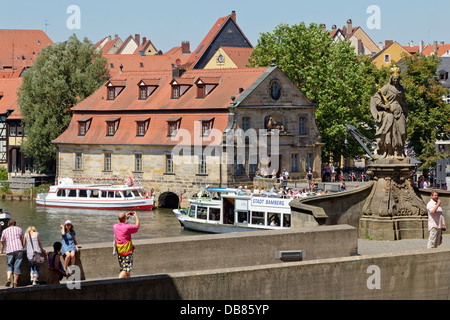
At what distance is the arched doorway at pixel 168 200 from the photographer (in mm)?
67938

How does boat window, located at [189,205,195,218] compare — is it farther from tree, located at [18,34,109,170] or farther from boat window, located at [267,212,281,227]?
Answer: tree, located at [18,34,109,170]

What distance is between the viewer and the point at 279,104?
6644 cm

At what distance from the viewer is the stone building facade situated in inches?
2547

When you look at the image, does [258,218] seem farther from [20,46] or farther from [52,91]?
[20,46]

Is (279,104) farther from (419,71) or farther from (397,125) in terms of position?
(397,125)

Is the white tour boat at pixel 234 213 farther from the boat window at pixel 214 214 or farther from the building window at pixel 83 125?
the building window at pixel 83 125

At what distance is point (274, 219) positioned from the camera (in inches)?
1987

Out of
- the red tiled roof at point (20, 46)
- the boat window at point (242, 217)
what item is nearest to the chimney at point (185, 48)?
the red tiled roof at point (20, 46)

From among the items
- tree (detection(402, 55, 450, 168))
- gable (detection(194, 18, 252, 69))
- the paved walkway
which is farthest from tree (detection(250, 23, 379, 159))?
the paved walkway

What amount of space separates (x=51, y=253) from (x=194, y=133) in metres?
48.6

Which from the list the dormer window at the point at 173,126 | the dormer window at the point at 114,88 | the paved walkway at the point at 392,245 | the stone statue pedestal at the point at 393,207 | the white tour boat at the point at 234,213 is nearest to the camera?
the paved walkway at the point at 392,245

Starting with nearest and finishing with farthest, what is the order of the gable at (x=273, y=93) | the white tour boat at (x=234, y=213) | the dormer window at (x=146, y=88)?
the white tour boat at (x=234, y=213), the gable at (x=273, y=93), the dormer window at (x=146, y=88)

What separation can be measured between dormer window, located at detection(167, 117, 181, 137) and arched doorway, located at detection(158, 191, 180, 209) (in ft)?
13.8

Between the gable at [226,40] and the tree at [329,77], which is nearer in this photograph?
the tree at [329,77]
